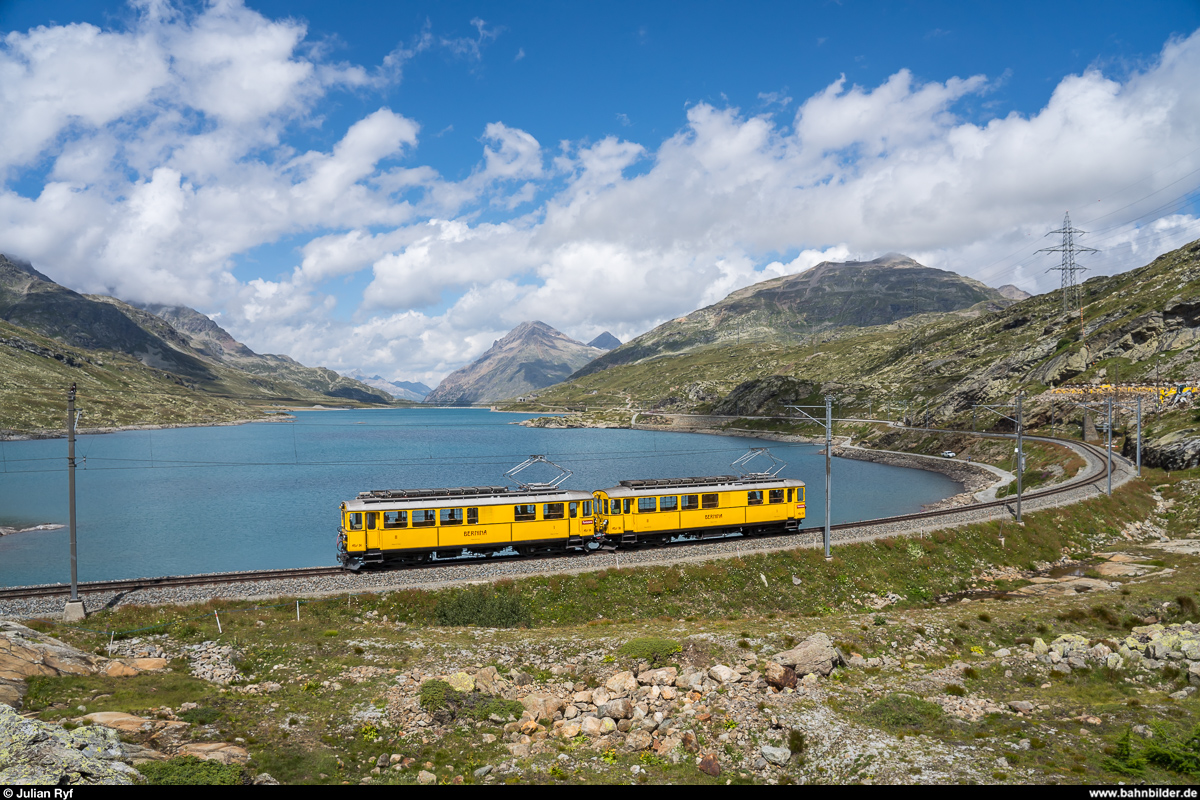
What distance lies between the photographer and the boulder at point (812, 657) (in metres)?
22.0

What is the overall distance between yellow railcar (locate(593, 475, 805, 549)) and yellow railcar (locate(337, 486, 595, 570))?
67.3 inches

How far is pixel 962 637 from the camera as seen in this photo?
86.9 ft

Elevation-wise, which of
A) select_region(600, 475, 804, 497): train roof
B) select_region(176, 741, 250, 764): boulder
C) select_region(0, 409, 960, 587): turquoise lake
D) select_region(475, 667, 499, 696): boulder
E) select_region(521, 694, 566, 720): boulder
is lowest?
select_region(0, 409, 960, 587): turquoise lake

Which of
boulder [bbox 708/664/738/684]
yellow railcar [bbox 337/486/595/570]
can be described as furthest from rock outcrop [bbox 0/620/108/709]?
boulder [bbox 708/664/738/684]

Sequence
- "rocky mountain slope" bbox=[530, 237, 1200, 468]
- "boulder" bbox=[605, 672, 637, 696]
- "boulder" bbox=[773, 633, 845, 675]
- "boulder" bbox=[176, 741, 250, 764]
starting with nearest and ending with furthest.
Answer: "boulder" bbox=[176, 741, 250, 764] → "boulder" bbox=[605, 672, 637, 696] → "boulder" bbox=[773, 633, 845, 675] → "rocky mountain slope" bbox=[530, 237, 1200, 468]

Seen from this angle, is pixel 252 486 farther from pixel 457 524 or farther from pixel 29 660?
pixel 29 660

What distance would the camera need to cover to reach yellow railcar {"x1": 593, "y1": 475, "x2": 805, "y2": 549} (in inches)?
1553

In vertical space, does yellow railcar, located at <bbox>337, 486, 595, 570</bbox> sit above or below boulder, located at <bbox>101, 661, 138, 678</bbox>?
above

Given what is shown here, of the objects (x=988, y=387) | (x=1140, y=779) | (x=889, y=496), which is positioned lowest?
(x=889, y=496)

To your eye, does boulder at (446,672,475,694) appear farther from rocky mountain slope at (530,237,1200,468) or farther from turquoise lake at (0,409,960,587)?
rocky mountain slope at (530,237,1200,468)

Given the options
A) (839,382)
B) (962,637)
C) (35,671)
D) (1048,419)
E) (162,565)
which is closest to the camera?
(35,671)

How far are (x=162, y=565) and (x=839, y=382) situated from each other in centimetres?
18426

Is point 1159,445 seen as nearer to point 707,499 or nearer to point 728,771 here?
point 707,499

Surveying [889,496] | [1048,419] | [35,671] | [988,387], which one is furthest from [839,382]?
[35,671]
